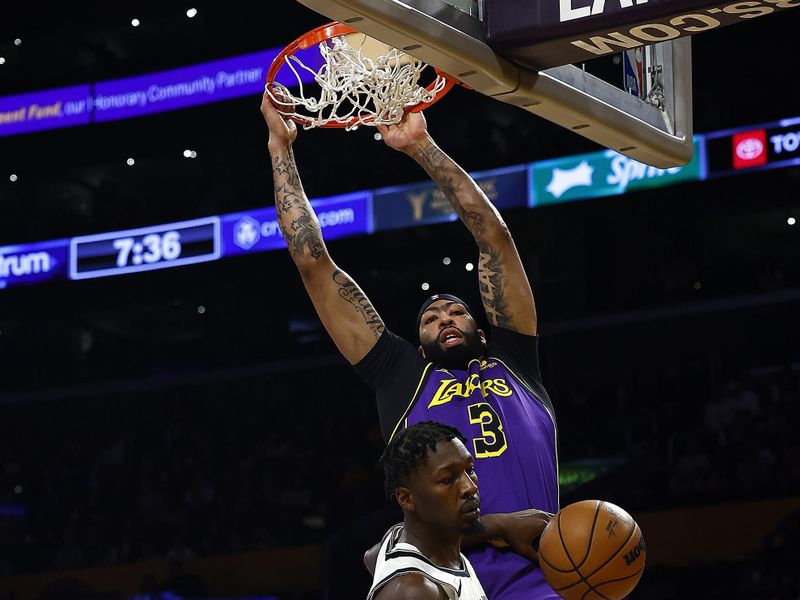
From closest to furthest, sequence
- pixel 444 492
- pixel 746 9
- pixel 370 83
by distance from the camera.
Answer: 1. pixel 444 492
2. pixel 746 9
3. pixel 370 83

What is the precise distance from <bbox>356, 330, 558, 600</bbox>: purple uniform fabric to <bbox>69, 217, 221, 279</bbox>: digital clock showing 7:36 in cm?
1276

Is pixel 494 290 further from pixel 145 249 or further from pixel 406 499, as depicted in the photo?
pixel 145 249

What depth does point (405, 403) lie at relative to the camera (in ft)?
14.6

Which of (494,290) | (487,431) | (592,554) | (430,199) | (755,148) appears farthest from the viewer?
(430,199)

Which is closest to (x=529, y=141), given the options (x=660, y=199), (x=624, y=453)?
(x=660, y=199)

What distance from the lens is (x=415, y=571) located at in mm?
3064

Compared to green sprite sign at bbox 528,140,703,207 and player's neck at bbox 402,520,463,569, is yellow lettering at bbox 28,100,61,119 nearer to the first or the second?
green sprite sign at bbox 528,140,703,207

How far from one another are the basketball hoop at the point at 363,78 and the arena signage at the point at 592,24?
102 centimetres

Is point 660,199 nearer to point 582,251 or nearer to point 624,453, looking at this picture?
point 582,251

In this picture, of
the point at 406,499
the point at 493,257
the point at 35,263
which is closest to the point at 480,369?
the point at 493,257

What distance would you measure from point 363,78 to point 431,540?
2097mm

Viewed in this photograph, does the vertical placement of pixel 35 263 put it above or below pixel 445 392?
above

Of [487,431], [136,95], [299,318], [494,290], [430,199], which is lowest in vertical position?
[487,431]

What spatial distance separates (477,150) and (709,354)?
3.89m
